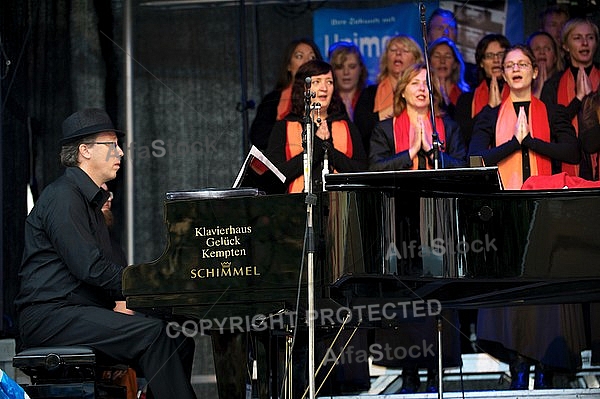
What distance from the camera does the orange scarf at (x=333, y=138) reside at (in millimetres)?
7039

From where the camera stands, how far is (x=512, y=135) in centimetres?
694

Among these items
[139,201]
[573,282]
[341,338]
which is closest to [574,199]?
[573,282]

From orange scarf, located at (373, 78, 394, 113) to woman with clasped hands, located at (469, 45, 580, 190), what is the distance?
0.70 meters

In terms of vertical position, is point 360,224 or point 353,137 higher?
point 353,137

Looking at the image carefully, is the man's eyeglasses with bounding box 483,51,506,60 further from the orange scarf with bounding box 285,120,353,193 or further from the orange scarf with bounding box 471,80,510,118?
the orange scarf with bounding box 285,120,353,193

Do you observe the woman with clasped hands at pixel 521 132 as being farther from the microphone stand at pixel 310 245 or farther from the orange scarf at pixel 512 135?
the microphone stand at pixel 310 245

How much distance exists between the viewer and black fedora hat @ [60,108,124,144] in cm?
530

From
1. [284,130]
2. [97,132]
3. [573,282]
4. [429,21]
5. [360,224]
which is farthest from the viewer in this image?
[429,21]

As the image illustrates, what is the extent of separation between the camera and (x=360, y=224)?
4391 millimetres

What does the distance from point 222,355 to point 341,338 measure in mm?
1964

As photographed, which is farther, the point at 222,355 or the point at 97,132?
the point at 97,132

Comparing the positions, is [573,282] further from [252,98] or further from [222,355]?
[252,98]

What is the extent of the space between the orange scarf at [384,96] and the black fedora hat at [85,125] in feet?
8.57

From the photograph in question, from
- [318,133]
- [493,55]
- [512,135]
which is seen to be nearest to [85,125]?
[318,133]
